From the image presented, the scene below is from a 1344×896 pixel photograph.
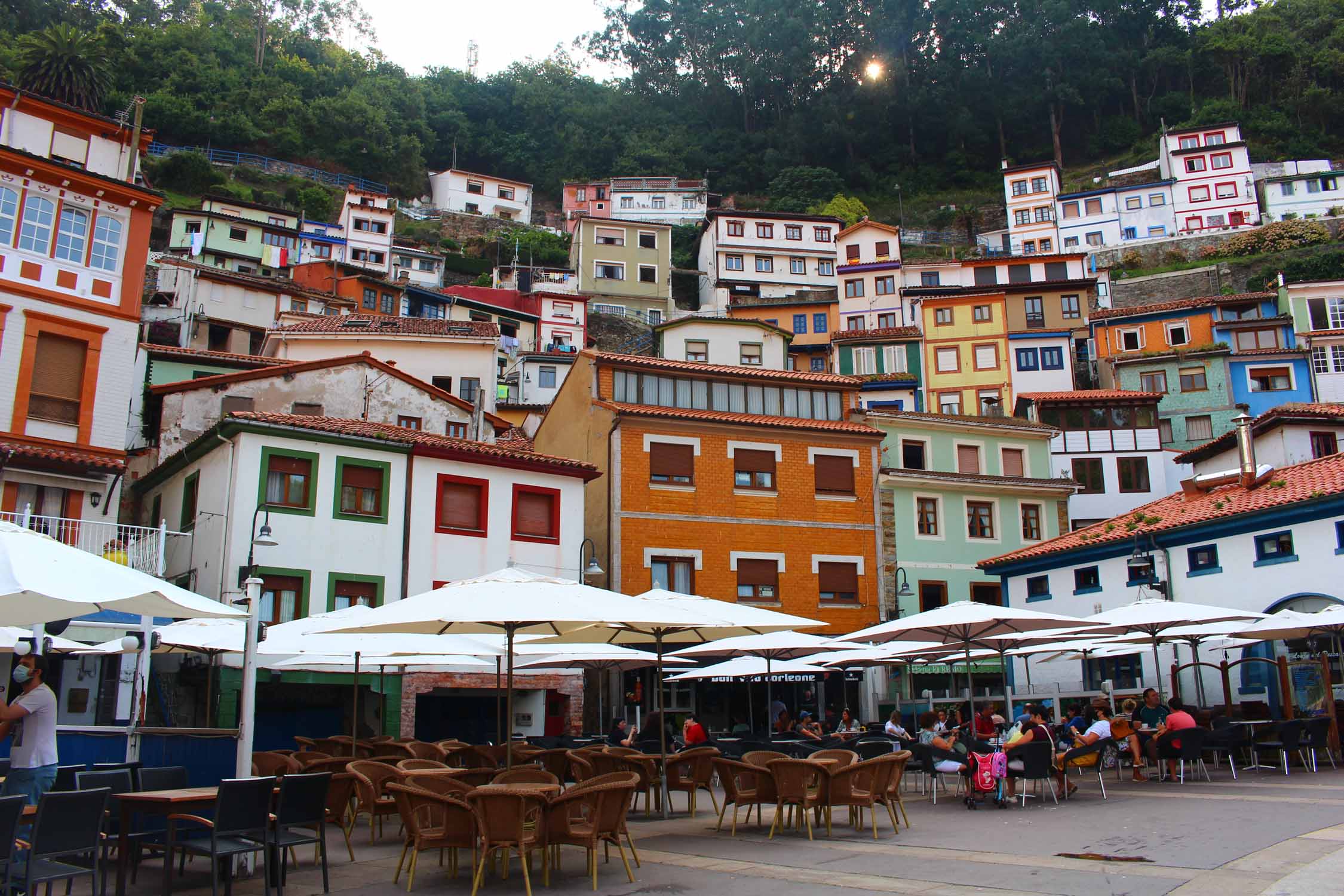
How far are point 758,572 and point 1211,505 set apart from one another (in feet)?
40.9

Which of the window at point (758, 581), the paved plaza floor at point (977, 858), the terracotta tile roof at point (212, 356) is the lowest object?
the paved plaza floor at point (977, 858)

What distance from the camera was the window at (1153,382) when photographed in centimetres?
5234

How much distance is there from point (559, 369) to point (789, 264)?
27.5 metres

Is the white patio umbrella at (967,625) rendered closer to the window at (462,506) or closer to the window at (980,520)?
the window at (462,506)

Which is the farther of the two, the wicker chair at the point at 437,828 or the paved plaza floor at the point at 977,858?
the wicker chair at the point at 437,828

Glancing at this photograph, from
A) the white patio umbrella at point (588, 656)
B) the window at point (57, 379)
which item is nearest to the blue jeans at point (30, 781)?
the white patio umbrella at point (588, 656)

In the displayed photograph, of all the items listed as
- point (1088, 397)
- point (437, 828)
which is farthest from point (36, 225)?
point (1088, 397)

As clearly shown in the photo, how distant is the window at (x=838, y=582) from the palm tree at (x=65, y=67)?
42653mm

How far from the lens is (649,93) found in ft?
358

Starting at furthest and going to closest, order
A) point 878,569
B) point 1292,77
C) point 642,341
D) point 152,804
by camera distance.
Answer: point 1292,77 → point 642,341 → point 878,569 → point 152,804

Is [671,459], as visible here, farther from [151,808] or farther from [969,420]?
[151,808]

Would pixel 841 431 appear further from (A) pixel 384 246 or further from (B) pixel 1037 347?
(A) pixel 384 246

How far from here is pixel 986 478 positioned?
119ft

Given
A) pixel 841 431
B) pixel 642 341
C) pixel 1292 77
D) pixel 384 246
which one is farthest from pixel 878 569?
pixel 1292 77
